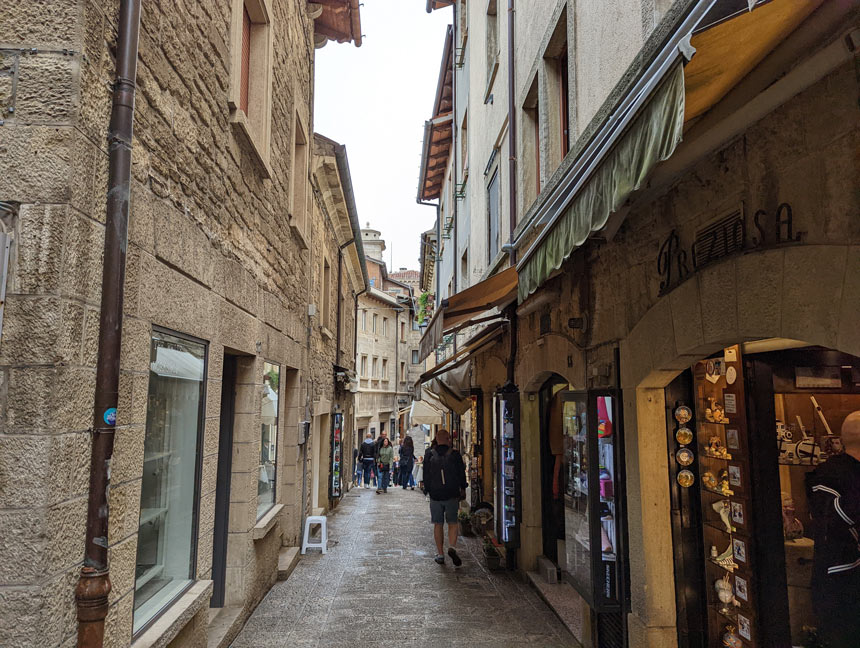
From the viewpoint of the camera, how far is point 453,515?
316 inches

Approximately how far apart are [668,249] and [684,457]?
1.50 metres

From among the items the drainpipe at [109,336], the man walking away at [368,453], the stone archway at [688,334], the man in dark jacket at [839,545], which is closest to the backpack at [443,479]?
the stone archway at [688,334]

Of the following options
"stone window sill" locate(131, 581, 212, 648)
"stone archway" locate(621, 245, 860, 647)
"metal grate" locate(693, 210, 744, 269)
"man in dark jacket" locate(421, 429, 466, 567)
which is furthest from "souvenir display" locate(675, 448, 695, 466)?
"man in dark jacket" locate(421, 429, 466, 567)

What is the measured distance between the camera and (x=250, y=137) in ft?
16.8

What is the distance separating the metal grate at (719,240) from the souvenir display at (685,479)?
1.60 metres

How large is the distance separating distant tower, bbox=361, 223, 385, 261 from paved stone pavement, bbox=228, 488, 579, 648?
2926 cm

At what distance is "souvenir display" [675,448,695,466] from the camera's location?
415 centimetres

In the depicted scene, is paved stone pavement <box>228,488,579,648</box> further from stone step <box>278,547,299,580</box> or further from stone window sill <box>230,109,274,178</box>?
stone window sill <box>230,109,274,178</box>

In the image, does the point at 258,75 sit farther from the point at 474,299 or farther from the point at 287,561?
the point at 287,561

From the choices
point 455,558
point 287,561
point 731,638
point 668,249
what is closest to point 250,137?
point 668,249

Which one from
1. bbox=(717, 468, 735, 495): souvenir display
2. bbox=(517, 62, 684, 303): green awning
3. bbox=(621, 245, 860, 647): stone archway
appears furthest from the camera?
bbox=(717, 468, 735, 495): souvenir display

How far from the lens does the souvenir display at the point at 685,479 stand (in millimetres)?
4129

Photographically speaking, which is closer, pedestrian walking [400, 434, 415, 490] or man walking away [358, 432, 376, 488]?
man walking away [358, 432, 376, 488]

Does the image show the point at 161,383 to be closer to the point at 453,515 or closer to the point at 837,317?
the point at 837,317
